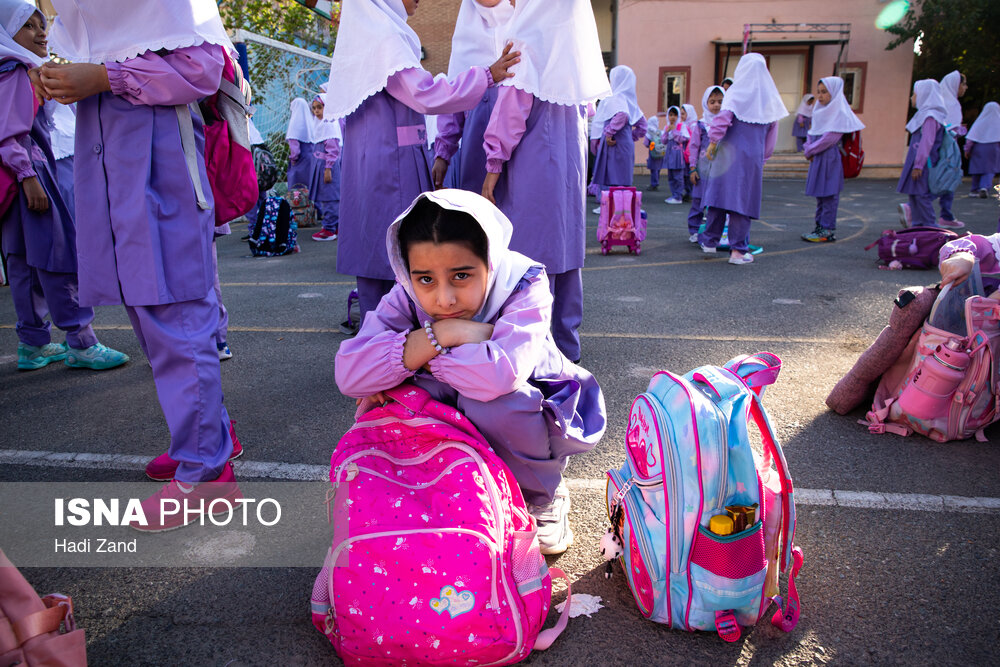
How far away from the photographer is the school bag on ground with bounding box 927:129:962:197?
8.06m

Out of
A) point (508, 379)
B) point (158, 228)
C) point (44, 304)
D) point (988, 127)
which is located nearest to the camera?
point (508, 379)

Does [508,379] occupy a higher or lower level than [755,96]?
lower

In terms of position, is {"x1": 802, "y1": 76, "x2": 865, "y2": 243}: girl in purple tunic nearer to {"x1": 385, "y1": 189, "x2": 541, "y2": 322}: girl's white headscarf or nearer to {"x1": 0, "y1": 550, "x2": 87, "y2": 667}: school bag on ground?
{"x1": 385, "y1": 189, "x2": 541, "y2": 322}: girl's white headscarf

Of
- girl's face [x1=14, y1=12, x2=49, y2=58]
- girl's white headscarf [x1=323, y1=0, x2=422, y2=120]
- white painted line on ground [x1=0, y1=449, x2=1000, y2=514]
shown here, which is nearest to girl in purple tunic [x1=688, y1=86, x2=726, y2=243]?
girl's white headscarf [x1=323, y1=0, x2=422, y2=120]

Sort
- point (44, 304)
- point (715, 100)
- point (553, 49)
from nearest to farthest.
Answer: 1. point (553, 49)
2. point (44, 304)
3. point (715, 100)

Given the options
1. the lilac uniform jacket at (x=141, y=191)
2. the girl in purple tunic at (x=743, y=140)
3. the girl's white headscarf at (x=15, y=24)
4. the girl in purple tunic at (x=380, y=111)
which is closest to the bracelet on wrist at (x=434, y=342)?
the lilac uniform jacket at (x=141, y=191)

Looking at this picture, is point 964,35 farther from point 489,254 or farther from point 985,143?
point 489,254

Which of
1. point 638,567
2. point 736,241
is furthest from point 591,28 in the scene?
point 736,241

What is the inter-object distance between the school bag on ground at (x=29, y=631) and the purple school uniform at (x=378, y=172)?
2127 millimetres

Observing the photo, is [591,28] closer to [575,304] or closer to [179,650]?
[575,304]

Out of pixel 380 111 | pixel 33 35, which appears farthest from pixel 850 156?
pixel 33 35

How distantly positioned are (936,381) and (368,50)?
9.17ft

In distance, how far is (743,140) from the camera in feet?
22.1

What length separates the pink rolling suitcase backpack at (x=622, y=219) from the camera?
7.60 m
